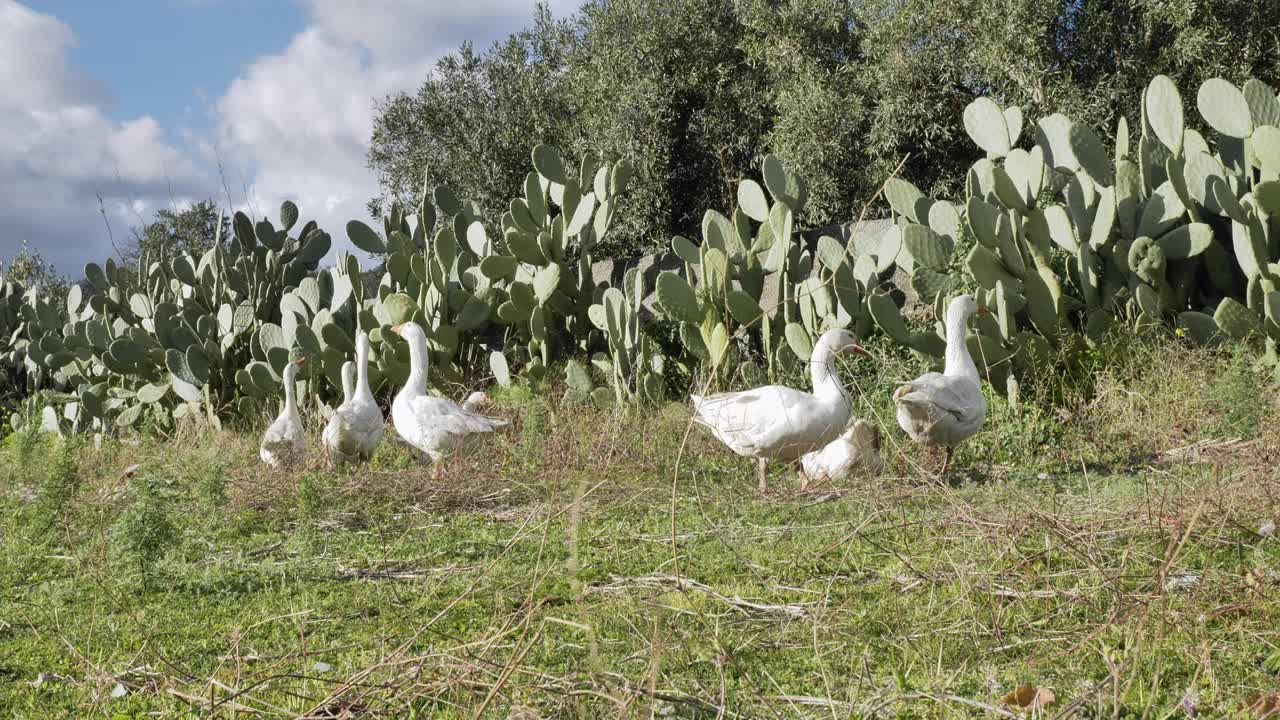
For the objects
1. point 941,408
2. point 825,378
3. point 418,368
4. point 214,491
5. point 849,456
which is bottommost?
point 849,456

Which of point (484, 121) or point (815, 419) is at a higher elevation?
point (484, 121)

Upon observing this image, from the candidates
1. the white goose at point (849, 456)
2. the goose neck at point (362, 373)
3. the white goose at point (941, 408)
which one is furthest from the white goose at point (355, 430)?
the white goose at point (941, 408)

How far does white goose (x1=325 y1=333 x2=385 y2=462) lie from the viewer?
6.46 meters

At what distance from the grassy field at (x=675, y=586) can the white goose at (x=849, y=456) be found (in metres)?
0.23

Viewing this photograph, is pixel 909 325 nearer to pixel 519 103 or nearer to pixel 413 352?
pixel 413 352

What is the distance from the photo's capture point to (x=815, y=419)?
16.7ft

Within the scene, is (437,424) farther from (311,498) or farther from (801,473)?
(801,473)

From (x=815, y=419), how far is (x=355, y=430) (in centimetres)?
285

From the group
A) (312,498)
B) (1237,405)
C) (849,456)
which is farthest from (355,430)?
(1237,405)

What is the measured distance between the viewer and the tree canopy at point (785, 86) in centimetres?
1194

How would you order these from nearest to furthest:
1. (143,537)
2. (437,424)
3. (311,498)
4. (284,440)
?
(143,537) → (311,498) → (437,424) → (284,440)

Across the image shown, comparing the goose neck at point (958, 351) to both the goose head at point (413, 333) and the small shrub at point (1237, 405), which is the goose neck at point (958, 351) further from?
the goose head at point (413, 333)

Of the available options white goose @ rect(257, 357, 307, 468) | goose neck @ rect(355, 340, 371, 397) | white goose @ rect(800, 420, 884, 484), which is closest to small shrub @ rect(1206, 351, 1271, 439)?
white goose @ rect(800, 420, 884, 484)

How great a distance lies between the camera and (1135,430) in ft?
19.8
